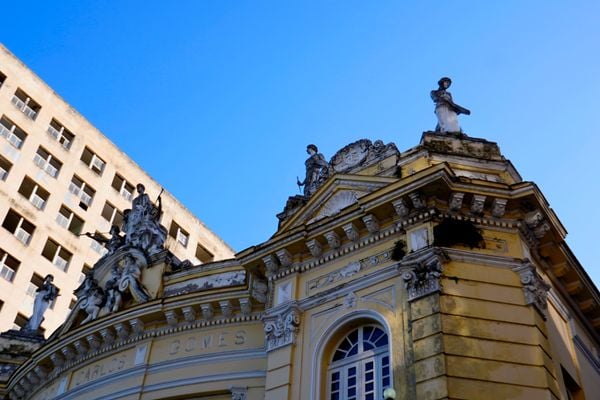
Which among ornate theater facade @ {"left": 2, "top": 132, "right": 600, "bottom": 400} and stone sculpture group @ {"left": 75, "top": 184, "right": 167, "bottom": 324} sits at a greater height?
stone sculpture group @ {"left": 75, "top": 184, "right": 167, "bottom": 324}

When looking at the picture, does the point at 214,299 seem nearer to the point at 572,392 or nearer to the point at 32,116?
the point at 572,392

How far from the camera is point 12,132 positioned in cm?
3984

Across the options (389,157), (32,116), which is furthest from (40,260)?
(389,157)

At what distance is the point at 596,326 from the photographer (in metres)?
18.9

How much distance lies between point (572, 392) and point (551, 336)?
1860 millimetres

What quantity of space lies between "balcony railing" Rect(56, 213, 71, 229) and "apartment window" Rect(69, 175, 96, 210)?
1389mm

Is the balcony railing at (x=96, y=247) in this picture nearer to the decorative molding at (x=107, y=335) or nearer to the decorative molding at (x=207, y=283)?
the decorative molding at (x=107, y=335)

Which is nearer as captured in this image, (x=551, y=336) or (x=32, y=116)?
(x=551, y=336)

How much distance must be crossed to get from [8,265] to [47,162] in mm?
6788

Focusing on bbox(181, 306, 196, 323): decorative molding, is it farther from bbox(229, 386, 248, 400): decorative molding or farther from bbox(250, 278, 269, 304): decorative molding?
bbox(229, 386, 248, 400): decorative molding

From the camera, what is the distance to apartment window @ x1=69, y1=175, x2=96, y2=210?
4169 cm

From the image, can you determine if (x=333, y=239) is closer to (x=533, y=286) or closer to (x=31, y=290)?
(x=533, y=286)

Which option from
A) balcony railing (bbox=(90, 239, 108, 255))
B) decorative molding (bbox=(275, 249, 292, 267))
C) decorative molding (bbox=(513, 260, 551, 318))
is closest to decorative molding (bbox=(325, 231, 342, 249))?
decorative molding (bbox=(275, 249, 292, 267))

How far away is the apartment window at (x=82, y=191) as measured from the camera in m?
41.7
